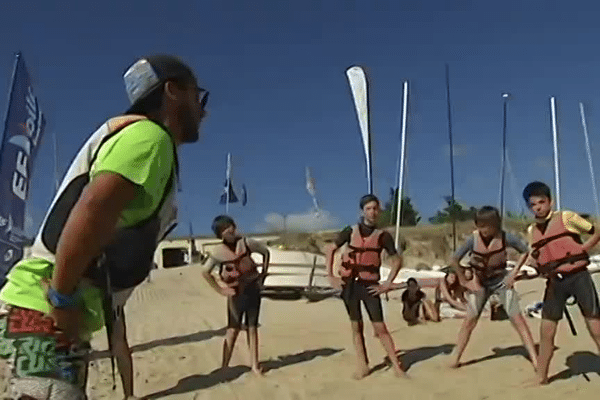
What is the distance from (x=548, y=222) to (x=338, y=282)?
96.1 inches

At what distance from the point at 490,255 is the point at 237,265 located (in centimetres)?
282

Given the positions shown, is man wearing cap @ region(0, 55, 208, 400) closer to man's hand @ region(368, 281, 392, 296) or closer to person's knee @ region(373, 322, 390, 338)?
man's hand @ region(368, 281, 392, 296)

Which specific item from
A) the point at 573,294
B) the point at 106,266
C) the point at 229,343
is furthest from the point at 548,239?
the point at 106,266

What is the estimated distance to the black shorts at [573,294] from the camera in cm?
712

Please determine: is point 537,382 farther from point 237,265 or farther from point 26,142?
point 26,142

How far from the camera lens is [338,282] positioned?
28.8 ft

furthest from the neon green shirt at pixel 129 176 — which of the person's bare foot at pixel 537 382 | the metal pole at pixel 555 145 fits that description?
the metal pole at pixel 555 145

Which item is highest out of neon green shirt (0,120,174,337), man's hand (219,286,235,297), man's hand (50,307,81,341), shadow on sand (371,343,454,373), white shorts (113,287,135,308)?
neon green shirt (0,120,174,337)

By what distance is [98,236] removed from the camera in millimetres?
1866

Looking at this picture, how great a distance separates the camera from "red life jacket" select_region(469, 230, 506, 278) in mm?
8523

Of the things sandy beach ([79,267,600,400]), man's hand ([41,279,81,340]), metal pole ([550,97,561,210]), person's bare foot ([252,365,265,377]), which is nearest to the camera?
man's hand ([41,279,81,340])

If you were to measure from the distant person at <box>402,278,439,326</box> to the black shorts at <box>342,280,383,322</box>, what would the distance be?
16.5 ft

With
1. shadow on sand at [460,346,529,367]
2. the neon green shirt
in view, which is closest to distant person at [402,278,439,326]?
shadow on sand at [460,346,529,367]

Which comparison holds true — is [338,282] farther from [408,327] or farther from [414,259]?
[414,259]
